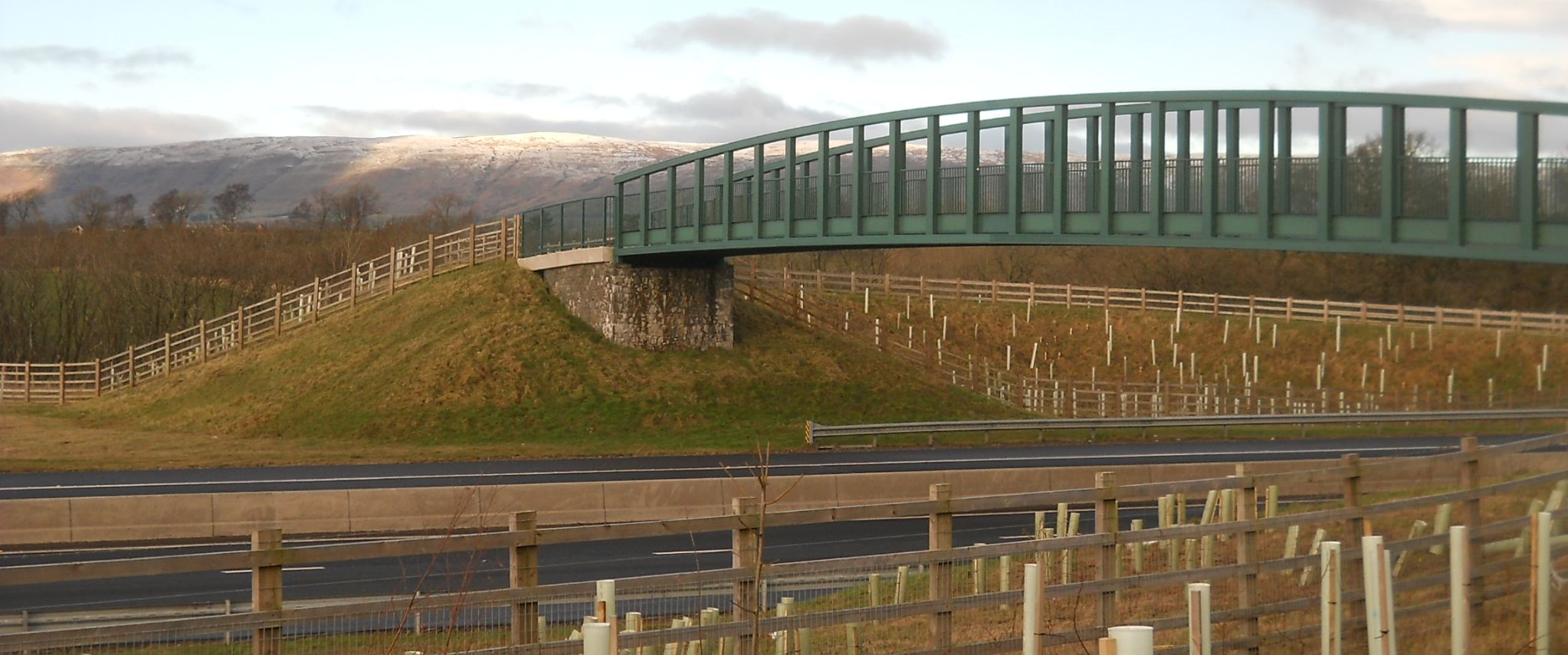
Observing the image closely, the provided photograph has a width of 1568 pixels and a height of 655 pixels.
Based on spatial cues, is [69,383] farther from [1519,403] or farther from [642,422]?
[1519,403]

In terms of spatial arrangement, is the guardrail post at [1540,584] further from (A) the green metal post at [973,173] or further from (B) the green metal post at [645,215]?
(B) the green metal post at [645,215]

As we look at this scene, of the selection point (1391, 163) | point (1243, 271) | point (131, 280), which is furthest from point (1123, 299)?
point (131, 280)

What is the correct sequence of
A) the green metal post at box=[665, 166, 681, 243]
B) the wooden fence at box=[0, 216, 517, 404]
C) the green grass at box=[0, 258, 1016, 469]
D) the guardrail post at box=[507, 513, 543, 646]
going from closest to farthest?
1. the guardrail post at box=[507, 513, 543, 646]
2. the green grass at box=[0, 258, 1016, 469]
3. the green metal post at box=[665, 166, 681, 243]
4. the wooden fence at box=[0, 216, 517, 404]

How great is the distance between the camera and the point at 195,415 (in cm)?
4253

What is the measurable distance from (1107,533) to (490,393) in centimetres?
3152

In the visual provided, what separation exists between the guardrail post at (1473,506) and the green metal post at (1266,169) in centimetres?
1541

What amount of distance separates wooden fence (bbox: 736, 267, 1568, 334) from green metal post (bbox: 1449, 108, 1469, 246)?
29.3 metres

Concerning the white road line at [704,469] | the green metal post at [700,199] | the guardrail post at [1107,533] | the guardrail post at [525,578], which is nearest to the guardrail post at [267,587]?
the guardrail post at [525,578]

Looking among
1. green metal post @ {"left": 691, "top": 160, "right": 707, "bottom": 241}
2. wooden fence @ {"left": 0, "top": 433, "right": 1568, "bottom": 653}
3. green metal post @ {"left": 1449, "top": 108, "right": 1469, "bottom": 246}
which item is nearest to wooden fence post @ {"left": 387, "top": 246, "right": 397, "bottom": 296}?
green metal post @ {"left": 691, "top": 160, "right": 707, "bottom": 241}

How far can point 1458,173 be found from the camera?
2339 cm

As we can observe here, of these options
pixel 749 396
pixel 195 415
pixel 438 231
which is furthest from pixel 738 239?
pixel 438 231

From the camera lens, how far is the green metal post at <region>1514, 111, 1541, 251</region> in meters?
22.1

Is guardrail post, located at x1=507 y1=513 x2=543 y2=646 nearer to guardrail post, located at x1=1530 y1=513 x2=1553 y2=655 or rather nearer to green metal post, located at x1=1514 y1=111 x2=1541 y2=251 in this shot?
guardrail post, located at x1=1530 y1=513 x2=1553 y2=655

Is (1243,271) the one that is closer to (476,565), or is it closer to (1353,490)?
(476,565)
